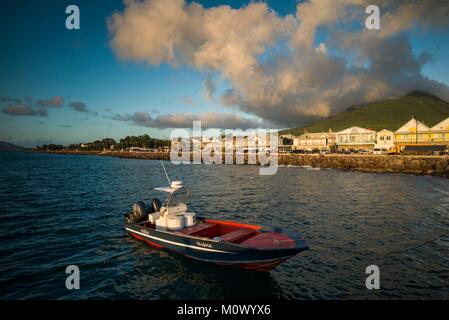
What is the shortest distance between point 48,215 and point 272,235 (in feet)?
75.8

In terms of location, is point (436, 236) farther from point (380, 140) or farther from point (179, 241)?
point (380, 140)

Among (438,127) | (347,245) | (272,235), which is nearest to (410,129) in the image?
(438,127)

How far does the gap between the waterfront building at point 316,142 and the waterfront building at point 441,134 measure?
1464 inches

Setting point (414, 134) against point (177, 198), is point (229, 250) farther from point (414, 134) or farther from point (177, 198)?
point (414, 134)

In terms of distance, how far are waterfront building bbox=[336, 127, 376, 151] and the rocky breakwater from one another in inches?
1211

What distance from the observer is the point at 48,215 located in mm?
25984

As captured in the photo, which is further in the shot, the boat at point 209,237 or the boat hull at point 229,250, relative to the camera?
the boat at point 209,237

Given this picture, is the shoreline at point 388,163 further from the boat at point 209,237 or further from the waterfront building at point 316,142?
the boat at point 209,237

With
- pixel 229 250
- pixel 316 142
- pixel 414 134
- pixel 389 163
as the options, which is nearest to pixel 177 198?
pixel 229 250

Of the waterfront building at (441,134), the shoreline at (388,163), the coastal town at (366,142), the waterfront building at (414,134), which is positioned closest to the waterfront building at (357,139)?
the coastal town at (366,142)

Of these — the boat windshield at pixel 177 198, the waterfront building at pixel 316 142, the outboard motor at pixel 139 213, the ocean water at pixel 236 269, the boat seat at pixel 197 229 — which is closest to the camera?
the ocean water at pixel 236 269

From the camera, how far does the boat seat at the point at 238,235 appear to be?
14.5 m

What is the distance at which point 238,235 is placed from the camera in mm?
14945

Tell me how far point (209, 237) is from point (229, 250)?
3.16 m
